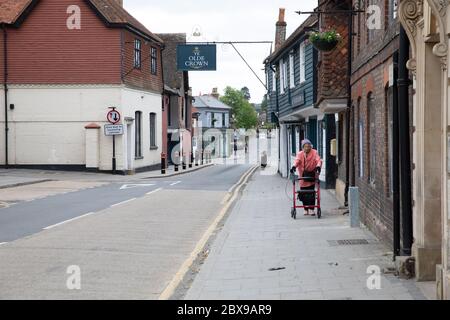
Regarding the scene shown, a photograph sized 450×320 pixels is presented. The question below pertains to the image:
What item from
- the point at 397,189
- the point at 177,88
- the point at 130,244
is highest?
the point at 177,88

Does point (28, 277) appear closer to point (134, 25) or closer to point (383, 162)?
point (383, 162)

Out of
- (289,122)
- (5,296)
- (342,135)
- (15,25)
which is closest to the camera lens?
(5,296)

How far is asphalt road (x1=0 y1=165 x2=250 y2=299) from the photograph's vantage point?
8.40 m

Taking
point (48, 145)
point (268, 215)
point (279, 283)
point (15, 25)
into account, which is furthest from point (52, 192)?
point (279, 283)

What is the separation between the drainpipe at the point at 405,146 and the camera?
858cm

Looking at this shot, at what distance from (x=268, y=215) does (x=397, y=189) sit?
7.66m

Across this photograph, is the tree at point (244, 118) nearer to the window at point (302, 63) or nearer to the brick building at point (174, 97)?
the brick building at point (174, 97)

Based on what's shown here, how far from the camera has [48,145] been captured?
34781 millimetres

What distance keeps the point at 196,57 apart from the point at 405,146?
2447cm

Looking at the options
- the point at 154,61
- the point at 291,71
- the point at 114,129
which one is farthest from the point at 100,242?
the point at 154,61

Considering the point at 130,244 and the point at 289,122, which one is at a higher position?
the point at 289,122

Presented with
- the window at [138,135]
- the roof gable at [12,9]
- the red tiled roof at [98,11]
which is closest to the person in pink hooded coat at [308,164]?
the red tiled roof at [98,11]

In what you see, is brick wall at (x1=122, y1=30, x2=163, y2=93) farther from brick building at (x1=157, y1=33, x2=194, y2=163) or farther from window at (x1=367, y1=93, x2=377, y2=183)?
window at (x1=367, y1=93, x2=377, y2=183)

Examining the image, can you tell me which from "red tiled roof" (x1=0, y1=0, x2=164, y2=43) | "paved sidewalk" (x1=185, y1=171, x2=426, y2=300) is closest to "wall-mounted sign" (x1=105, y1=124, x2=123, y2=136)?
"red tiled roof" (x1=0, y1=0, x2=164, y2=43)
